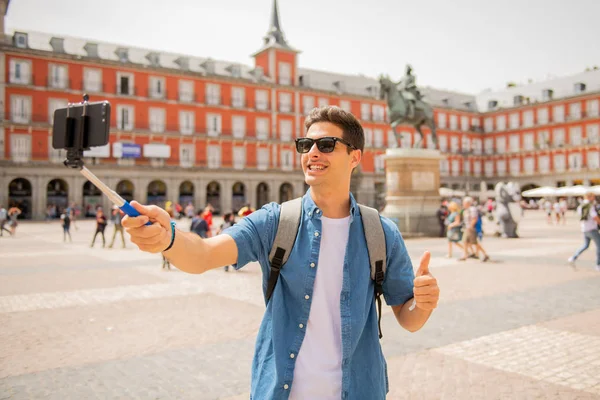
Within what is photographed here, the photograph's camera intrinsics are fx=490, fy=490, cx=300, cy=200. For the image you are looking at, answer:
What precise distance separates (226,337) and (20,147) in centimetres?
3821

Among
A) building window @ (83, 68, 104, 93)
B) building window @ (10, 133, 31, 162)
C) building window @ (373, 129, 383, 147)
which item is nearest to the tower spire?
building window @ (373, 129, 383, 147)

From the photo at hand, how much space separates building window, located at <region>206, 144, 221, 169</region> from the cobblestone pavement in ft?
116

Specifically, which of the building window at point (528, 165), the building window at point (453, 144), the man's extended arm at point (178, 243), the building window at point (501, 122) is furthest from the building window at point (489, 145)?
the man's extended arm at point (178, 243)

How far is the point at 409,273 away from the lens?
7.20 feet

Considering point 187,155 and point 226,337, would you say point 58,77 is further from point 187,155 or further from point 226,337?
point 226,337

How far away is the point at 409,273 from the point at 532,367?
9.54 feet

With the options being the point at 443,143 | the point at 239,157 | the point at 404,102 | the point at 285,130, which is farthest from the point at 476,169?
the point at 404,102

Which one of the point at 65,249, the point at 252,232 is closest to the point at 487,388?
the point at 252,232

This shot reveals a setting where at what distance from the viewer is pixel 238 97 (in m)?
46.5

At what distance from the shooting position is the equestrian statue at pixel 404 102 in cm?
1834

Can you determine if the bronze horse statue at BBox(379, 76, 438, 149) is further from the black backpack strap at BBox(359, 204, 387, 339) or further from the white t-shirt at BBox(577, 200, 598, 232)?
the black backpack strap at BBox(359, 204, 387, 339)

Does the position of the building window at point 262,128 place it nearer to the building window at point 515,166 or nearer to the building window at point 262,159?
the building window at point 262,159

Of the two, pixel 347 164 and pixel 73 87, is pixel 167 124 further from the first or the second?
pixel 347 164

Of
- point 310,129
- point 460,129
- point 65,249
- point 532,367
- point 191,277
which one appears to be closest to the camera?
point 310,129
